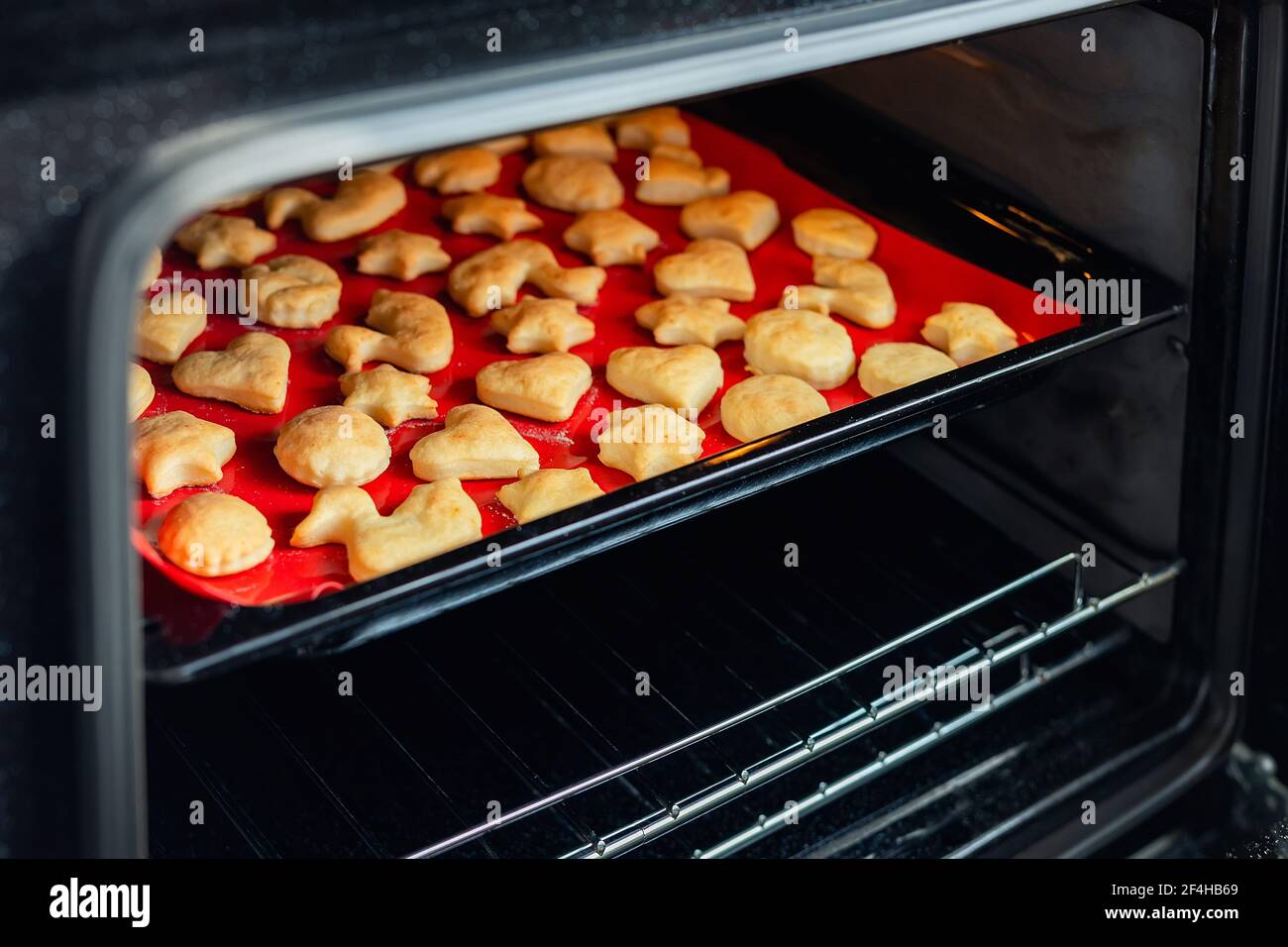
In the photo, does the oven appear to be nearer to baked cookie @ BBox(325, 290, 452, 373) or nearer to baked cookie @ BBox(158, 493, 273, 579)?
baked cookie @ BBox(158, 493, 273, 579)

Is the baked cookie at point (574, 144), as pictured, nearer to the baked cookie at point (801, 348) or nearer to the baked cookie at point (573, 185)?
the baked cookie at point (573, 185)

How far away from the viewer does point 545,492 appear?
134 cm

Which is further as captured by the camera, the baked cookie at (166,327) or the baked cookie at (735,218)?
the baked cookie at (735,218)

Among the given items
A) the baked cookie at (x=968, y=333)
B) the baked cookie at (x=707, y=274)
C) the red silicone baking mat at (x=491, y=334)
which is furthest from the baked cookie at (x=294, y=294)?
the baked cookie at (x=968, y=333)

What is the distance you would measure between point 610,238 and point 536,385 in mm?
329

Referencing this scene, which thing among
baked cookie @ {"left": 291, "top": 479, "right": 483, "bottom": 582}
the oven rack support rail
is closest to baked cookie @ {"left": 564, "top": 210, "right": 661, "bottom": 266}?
baked cookie @ {"left": 291, "top": 479, "right": 483, "bottom": 582}

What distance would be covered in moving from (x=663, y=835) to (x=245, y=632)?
54 centimetres

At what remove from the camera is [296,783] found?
1407 mm

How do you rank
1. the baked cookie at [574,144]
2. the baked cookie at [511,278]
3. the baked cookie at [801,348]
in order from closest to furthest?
the baked cookie at [801,348], the baked cookie at [511,278], the baked cookie at [574,144]

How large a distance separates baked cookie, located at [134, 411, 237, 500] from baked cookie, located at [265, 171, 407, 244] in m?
0.44

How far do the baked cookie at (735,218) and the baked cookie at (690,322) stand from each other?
5.9 inches

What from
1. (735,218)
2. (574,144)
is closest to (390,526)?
(735,218)

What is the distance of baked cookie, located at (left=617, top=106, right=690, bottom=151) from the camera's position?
194cm

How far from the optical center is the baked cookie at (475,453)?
4.55ft
